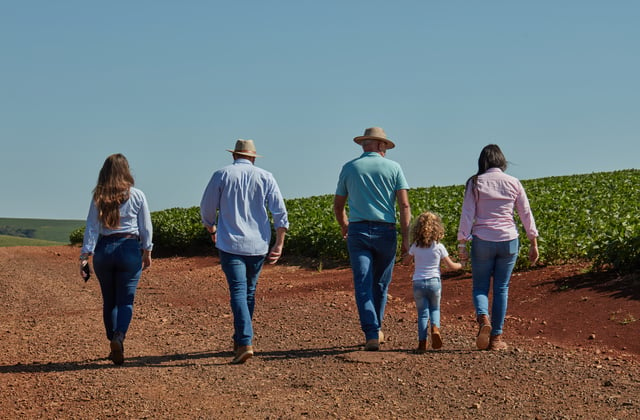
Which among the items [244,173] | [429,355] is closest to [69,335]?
[244,173]

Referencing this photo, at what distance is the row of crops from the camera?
12414mm

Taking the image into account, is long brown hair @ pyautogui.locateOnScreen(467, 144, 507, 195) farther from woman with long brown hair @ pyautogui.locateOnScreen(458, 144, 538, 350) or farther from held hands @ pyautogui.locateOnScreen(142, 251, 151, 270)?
held hands @ pyautogui.locateOnScreen(142, 251, 151, 270)

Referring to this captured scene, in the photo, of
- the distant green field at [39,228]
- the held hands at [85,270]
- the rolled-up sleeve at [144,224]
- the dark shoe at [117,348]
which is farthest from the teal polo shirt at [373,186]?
the distant green field at [39,228]

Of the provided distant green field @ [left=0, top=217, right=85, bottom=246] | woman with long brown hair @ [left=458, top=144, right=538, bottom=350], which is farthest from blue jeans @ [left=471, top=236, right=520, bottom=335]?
distant green field @ [left=0, top=217, right=85, bottom=246]

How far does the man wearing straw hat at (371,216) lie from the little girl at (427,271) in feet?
0.67

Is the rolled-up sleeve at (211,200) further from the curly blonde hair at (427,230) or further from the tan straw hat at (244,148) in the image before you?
the curly blonde hair at (427,230)

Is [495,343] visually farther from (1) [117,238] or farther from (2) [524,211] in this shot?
(1) [117,238]

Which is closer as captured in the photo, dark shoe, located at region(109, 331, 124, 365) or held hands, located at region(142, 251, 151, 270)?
dark shoe, located at region(109, 331, 124, 365)

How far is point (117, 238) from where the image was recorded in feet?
27.4

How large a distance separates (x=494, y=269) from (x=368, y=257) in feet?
4.33

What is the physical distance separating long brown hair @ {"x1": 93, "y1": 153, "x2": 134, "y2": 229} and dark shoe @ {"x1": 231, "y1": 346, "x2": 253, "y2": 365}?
68.2 inches

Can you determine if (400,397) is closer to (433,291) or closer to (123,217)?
(433,291)

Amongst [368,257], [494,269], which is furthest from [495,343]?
[368,257]

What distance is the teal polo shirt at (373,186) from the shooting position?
8570 mm
